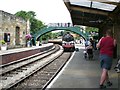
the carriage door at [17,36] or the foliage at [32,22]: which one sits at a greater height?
the foliage at [32,22]

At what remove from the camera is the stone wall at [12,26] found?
43562mm

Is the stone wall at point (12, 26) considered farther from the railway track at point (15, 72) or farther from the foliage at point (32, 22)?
the foliage at point (32, 22)

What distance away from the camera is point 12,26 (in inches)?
A: 1914

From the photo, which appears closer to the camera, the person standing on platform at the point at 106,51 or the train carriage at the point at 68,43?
the person standing on platform at the point at 106,51

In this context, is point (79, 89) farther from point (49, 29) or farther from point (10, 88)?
point (49, 29)

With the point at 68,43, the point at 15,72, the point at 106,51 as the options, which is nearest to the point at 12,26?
the point at 68,43

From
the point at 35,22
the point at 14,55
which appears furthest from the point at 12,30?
the point at 35,22

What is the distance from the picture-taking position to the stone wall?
4356 cm

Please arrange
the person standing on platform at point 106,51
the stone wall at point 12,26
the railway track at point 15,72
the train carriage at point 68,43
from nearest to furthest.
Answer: the person standing on platform at point 106,51 → the railway track at point 15,72 → the stone wall at point 12,26 → the train carriage at point 68,43

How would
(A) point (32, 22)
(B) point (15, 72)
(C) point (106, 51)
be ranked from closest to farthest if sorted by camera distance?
(C) point (106, 51)
(B) point (15, 72)
(A) point (32, 22)

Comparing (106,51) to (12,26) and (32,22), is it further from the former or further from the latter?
(32,22)

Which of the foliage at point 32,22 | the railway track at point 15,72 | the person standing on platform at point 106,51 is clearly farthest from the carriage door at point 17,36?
the foliage at point 32,22

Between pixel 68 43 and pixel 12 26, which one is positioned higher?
pixel 12 26

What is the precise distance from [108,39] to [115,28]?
18.0 meters
